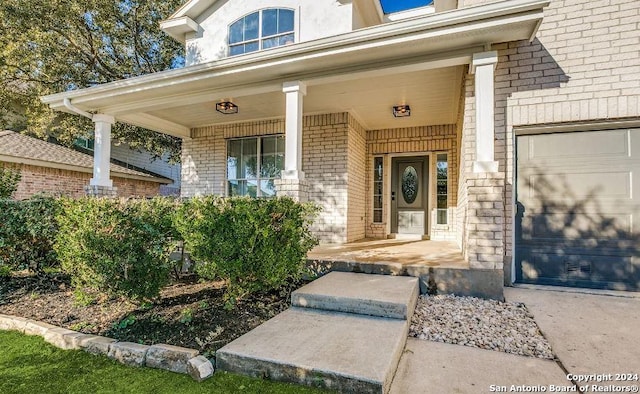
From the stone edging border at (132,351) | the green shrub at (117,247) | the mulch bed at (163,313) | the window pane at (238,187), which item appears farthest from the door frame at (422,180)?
the stone edging border at (132,351)

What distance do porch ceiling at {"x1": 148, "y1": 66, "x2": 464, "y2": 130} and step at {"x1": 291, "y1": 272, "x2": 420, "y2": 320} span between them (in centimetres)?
311

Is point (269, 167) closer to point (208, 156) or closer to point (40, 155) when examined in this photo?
point (208, 156)

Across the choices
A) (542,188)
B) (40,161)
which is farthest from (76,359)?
(40,161)

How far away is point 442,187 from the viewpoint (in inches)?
301

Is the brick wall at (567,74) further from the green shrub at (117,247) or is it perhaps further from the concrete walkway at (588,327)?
the green shrub at (117,247)

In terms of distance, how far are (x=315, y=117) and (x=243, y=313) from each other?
493 cm

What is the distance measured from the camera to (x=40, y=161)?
9062 mm

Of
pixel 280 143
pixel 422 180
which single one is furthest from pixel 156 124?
pixel 422 180

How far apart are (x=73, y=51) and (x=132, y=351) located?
1061 cm

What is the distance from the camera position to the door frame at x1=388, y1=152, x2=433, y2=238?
7.77 metres

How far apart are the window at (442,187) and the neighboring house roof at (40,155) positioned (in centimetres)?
982

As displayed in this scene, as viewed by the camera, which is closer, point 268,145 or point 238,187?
point 268,145

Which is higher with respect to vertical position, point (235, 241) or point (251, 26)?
point (251, 26)

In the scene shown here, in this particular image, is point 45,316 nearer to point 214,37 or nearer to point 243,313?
point 243,313
